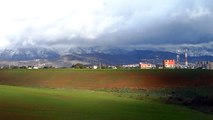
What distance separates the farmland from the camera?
6050cm

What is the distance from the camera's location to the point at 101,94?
102500 millimetres

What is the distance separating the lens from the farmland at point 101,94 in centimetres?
6050

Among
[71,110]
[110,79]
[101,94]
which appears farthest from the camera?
[110,79]

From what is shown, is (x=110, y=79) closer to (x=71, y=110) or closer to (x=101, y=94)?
(x=101, y=94)

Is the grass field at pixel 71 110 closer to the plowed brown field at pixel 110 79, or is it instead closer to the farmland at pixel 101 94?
the farmland at pixel 101 94

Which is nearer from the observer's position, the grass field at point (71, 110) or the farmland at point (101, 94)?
the grass field at point (71, 110)

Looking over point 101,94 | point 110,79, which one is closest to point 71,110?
point 101,94

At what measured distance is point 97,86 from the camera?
151m

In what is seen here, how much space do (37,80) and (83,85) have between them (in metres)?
20.2

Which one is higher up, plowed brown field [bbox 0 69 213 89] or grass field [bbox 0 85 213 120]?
plowed brown field [bbox 0 69 213 89]

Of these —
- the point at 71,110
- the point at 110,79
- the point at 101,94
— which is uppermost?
the point at 110,79

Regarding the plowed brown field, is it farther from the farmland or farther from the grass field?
the grass field

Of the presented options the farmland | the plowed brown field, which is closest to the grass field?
the farmland

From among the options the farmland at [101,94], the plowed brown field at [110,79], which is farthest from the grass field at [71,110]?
the plowed brown field at [110,79]
